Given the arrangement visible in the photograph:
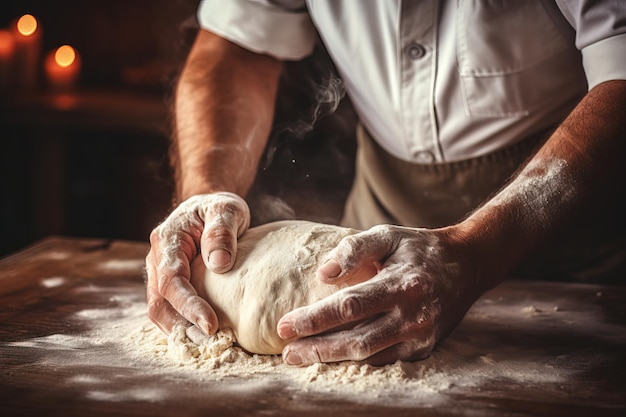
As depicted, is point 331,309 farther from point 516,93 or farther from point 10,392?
point 516,93

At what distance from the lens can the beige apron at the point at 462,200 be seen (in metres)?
1.80

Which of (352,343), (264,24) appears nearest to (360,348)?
(352,343)

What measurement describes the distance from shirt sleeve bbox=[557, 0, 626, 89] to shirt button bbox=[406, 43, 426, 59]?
350 mm

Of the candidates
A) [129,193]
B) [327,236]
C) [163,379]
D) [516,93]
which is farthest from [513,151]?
[129,193]

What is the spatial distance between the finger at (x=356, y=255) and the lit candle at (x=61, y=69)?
10.3ft

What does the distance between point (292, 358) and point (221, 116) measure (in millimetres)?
810

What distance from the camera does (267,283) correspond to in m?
1.28

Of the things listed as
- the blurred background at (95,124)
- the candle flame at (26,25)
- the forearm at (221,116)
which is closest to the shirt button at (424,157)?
the forearm at (221,116)

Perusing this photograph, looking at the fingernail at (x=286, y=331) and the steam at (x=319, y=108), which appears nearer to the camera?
the fingernail at (x=286, y=331)

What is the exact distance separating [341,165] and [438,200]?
3.45ft

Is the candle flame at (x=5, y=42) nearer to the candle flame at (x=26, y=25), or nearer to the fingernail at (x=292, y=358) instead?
the candle flame at (x=26, y=25)

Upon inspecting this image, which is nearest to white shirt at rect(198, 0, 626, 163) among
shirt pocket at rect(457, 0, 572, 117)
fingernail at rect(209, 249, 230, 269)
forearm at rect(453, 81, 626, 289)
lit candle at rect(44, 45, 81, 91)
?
shirt pocket at rect(457, 0, 572, 117)

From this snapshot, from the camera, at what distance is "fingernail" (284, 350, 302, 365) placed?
1.20 meters

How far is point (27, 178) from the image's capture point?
3.90m
